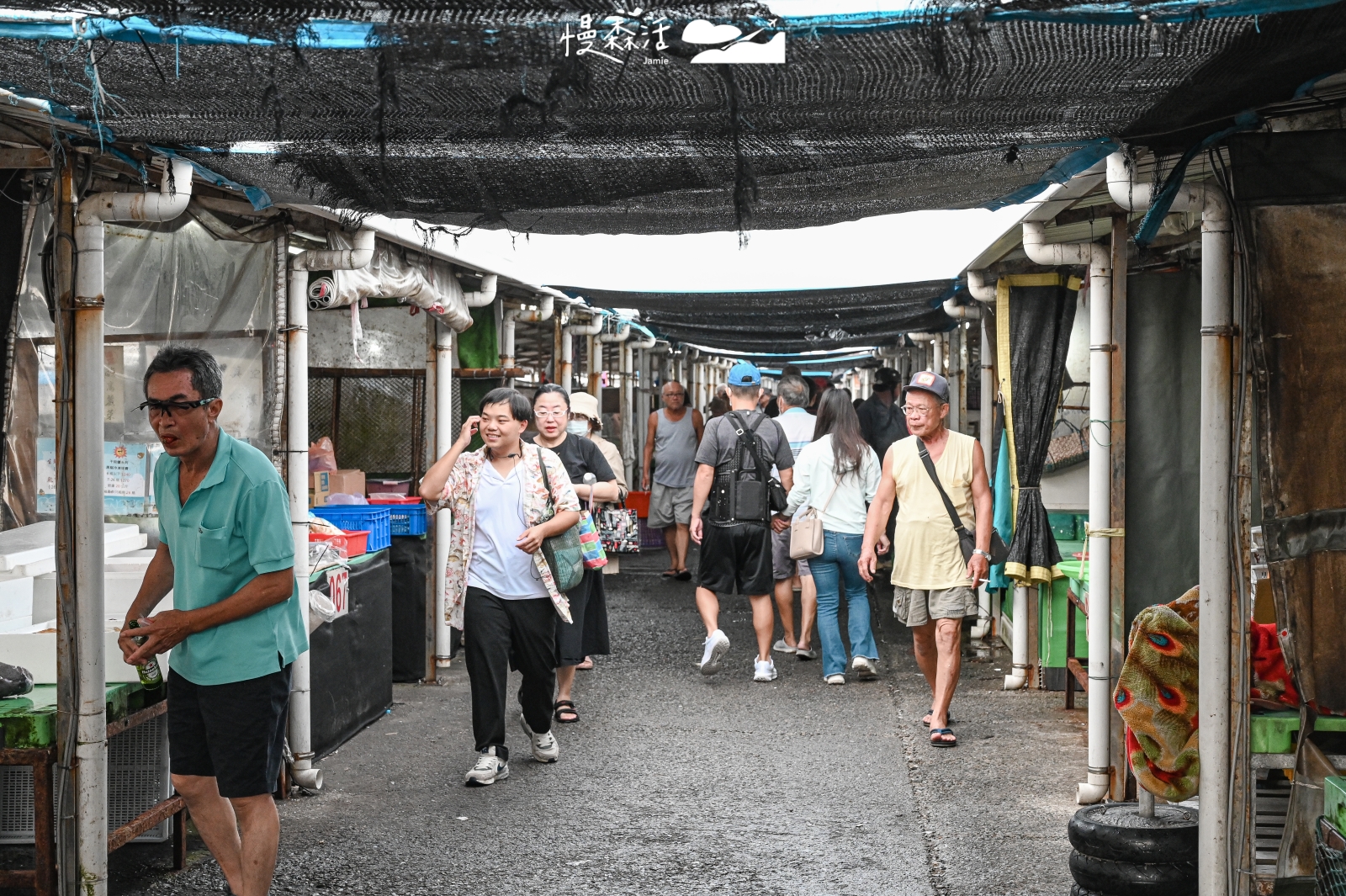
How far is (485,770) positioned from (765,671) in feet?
9.38

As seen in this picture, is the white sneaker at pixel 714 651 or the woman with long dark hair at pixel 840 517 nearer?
the white sneaker at pixel 714 651

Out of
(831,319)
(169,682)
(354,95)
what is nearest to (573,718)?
(169,682)

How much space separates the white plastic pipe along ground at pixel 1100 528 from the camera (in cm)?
559

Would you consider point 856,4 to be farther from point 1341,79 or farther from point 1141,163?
point 1141,163

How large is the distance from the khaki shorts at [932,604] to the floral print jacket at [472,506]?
6.06 ft

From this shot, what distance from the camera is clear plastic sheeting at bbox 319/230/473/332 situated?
21.7 ft

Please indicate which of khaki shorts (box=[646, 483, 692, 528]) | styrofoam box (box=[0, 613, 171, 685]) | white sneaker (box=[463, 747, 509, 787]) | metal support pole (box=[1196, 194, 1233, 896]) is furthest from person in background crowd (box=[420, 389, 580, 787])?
khaki shorts (box=[646, 483, 692, 528])

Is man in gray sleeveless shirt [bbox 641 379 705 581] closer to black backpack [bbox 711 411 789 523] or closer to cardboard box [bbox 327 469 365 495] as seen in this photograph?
black backpack [bbox 711 411 789 523]

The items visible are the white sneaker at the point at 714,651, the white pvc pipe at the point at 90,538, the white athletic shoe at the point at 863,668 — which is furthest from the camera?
the white athletic shoe at the point at 863,668

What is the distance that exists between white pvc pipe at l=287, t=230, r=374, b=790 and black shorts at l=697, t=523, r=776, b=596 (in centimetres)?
312

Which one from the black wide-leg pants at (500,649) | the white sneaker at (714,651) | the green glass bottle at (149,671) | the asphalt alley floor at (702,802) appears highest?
the green glass bottle at (149,671)

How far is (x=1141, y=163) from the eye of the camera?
4.19 m

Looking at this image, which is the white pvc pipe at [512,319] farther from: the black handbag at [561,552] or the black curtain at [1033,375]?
the black curtain at [1033,375]

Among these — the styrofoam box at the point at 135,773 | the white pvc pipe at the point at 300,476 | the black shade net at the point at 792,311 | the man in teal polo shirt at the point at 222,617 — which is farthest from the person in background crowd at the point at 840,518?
the man in teal polo shirt at the point at 222,617
